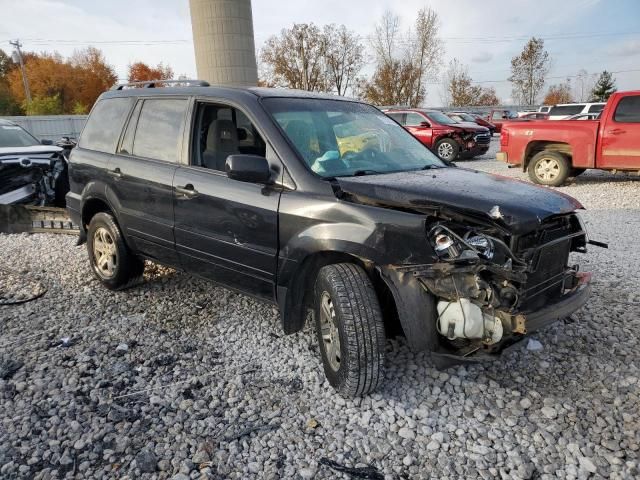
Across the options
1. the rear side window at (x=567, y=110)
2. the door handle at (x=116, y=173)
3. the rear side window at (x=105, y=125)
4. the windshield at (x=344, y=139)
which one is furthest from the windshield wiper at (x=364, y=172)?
the rear side window at (x=567, y=110)

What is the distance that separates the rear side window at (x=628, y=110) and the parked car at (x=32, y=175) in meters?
10.6

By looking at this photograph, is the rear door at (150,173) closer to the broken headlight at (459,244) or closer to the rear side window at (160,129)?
the rear side window at (160,129)

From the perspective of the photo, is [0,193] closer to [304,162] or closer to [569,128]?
[304,162]

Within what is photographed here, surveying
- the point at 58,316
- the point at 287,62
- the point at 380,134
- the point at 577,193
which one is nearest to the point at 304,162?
the point at 380,134

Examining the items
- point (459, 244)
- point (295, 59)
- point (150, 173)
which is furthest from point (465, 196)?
point (295, 59)

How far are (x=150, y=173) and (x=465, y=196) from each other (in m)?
2.60

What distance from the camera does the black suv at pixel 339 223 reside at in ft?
8.59

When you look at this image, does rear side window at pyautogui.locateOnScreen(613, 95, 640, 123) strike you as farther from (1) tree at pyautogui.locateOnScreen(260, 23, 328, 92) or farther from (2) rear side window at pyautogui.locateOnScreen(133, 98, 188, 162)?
(1) tree at pyautogui.locateOnScreen(260, 23, 328, 92)

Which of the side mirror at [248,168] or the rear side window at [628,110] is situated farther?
the rear side window at [628,110]

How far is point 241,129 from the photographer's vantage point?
3684 millimetres

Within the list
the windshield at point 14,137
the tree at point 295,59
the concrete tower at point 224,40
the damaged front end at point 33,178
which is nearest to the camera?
the damaged front end at point 33,178

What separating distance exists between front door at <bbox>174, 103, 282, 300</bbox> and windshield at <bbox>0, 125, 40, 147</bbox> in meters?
6.31

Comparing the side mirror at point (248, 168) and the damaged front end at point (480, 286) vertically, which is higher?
the side mirror at point (248, 168)

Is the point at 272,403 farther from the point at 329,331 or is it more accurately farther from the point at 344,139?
the point at 344,139
